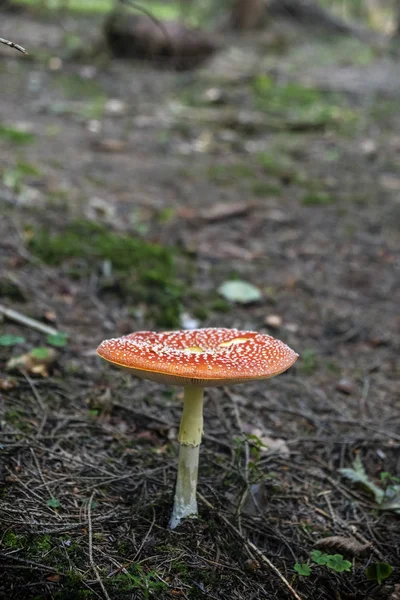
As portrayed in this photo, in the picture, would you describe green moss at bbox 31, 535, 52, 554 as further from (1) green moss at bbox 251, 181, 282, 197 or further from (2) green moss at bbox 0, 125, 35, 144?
(2) green moss at bbox 0, 125, 35, 144

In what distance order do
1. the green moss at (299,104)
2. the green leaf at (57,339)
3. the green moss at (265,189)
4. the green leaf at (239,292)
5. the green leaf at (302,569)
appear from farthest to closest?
the green moss at (299,104)
the green moss at (265,189)
the green leaf at (239,292)
the green leaf at (57,339)
the green leaf at (302,569)

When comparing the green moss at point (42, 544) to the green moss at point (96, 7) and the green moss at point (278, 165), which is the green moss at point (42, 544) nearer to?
the green moss at point (278, 165)

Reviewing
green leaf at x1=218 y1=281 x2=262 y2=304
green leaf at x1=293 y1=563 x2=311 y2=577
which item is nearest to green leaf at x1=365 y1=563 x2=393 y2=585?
green leaf at x1=293 y1=563 x2=311 y2=577

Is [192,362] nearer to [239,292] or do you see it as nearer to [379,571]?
[379,571]

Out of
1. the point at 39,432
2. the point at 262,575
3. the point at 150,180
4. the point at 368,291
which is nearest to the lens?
the point at 262,575

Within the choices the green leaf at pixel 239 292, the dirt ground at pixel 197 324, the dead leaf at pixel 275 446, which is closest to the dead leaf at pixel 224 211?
the dirt ground at pixel 197 324

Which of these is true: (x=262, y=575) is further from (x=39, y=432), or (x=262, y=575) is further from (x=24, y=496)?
(x=39, y=432)

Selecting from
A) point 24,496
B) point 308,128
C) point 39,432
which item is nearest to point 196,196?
point 308,128
